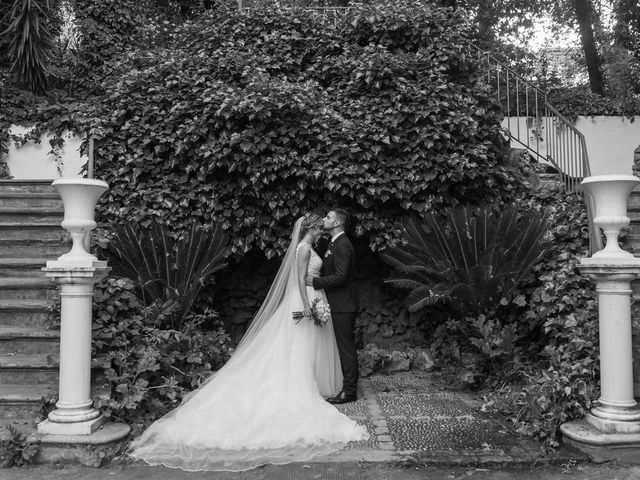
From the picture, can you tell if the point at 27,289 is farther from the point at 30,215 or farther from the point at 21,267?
the point at 30,215

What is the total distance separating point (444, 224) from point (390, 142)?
116 cm

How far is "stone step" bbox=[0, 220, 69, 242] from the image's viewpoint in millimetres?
5305

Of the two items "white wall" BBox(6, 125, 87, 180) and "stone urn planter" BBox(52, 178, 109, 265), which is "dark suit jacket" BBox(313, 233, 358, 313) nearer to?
"stone urn planter" BBox(52, 178, 109, 265)

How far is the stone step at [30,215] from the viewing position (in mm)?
5535

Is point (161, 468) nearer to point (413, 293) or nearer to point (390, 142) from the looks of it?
point (413, 293)

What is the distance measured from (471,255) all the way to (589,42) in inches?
423

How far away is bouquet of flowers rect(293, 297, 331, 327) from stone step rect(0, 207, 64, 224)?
2964 mm

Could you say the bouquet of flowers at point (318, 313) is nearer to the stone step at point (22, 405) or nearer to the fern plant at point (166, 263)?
the fern plant at point (166, 263)

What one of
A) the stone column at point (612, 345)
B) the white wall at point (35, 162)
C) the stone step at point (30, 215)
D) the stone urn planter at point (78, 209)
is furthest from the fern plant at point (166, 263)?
the stone column at point (612, 345)

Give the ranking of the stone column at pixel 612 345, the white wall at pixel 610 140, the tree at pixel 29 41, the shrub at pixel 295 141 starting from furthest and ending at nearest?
the white wall at pixel 610 140, the tree at pixel 29 41, the shrub at pixel 295 141, the stone column at pixel 612 345

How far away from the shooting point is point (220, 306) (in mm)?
6527

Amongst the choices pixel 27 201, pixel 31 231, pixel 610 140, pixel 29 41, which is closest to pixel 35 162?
pixel 29 41

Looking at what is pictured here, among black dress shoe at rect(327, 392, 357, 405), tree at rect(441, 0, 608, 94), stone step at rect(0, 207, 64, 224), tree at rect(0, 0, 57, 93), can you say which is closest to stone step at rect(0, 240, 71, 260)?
stone step at rect(0, 207, 64, 224)

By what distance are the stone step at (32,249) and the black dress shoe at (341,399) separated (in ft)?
10.3
